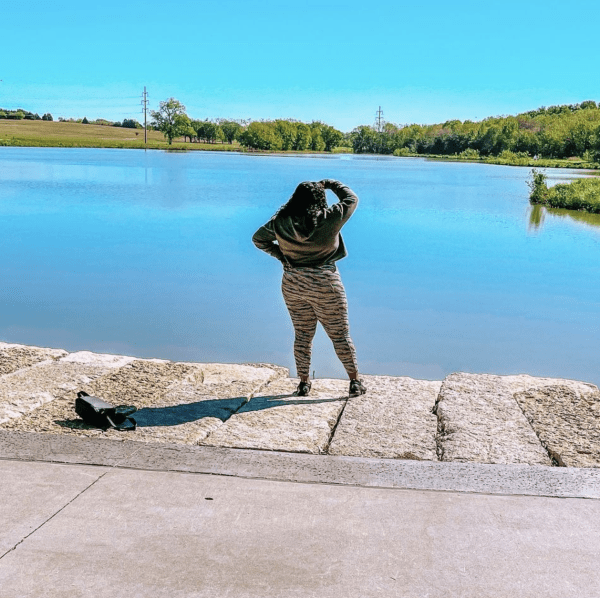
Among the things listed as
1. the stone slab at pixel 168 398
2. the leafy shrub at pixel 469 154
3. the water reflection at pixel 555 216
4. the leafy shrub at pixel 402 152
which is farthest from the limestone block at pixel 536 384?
the leafy shrub at pixel 402 152

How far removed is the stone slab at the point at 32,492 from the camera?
3.61m

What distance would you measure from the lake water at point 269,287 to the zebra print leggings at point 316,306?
10.6 ft

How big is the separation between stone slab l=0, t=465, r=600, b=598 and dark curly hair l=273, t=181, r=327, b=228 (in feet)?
7.98

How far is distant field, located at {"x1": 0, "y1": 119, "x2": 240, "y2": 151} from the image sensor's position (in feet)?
474

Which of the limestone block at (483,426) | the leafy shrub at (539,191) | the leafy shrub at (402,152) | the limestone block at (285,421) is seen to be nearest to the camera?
the limestone block at (483,426)

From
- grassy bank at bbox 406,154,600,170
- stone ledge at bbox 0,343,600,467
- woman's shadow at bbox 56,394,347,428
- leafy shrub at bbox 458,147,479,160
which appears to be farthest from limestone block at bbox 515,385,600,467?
leafy shrub at bbox 458,147,479,160

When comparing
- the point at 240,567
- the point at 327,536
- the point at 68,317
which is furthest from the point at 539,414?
the point at 68,317

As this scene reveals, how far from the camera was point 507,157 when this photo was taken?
139m

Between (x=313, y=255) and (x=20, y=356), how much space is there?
338cm

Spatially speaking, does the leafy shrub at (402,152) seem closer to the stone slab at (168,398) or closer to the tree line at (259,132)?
the tree line at (259,132)

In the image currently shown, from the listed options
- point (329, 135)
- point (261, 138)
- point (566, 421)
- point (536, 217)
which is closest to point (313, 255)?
point (566, 421)

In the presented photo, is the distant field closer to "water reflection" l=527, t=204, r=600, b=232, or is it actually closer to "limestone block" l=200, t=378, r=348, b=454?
"water reflection" l=527, t=204, r=600, b=232

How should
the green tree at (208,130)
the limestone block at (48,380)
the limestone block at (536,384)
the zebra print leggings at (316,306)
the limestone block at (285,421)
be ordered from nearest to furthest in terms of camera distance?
the limestone block at (285,421) → the limestone block at (48,380) → the zebra print leggings at (316,306) → the limestone block at (536,384) → the green tree at (208,130)

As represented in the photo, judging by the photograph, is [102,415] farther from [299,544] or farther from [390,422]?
[299,544]
